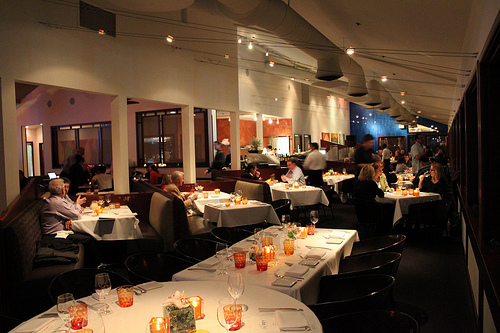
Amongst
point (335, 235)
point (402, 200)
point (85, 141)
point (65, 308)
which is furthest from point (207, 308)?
point (85, 141)

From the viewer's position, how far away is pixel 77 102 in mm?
12789

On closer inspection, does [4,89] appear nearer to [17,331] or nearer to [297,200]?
[17,331]

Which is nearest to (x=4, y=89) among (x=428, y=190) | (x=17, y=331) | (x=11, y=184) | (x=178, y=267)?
(x=11, y=184)

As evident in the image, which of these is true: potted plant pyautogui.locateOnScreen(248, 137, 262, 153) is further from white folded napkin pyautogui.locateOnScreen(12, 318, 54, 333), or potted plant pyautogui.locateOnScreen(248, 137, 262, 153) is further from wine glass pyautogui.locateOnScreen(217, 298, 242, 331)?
wine glass pyautogui.locateOnScreen(217, 298, 242, 331)

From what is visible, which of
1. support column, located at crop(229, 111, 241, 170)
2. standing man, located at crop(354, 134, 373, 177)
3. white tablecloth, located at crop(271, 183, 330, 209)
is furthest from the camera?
support column, located at crop(229, 111, 241, 170)

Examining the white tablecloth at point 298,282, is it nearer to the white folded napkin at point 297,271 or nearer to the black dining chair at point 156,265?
the white folded napkin at point 297,271

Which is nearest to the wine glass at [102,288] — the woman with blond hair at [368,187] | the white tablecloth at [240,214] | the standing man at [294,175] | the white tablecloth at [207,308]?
the white tablecloth at [207,308]

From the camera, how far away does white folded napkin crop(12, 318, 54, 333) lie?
1.98 m

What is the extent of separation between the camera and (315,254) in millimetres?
3307

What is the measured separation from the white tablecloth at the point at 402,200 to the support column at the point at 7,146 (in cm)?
607

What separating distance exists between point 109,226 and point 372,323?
428 centimetres

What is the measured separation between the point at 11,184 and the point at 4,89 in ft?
4.44

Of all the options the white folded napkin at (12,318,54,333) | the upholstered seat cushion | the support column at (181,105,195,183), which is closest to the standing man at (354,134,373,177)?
the upholstered seat cushion

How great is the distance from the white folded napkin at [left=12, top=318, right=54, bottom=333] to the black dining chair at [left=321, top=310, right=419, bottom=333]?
4.92 ft
